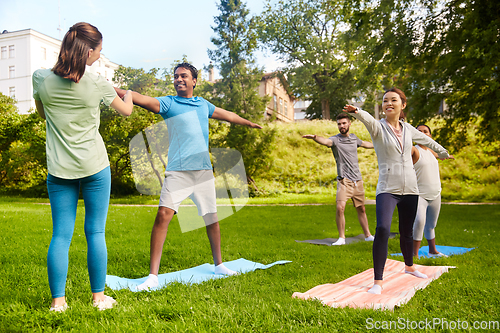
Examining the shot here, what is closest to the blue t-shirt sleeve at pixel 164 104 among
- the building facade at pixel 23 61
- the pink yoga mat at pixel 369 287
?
the pink yoga mat at pixel 369 287

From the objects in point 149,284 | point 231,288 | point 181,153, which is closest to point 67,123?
point 181,153

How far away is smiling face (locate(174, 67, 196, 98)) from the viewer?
13.5 feet

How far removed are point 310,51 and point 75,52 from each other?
106 feet

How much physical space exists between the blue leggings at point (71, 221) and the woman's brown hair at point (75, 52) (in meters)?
0.77

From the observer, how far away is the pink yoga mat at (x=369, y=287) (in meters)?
3.22

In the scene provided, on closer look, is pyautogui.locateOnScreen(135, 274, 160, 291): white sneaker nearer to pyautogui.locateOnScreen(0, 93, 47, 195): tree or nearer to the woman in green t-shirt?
the woman in green t-shirt

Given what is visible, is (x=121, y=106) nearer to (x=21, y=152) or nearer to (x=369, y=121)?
(x=369, y=121)

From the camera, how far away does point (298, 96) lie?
3447 cm

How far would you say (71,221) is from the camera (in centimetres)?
285

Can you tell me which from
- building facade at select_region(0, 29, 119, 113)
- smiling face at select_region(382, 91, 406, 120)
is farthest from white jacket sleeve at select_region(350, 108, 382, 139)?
building facade at select_region(0, 29, 119, 113)

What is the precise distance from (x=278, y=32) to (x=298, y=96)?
6.17 metres

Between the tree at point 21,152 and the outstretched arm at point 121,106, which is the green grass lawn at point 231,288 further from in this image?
the tree at point 21,152

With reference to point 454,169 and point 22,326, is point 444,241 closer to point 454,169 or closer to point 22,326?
point 22,326

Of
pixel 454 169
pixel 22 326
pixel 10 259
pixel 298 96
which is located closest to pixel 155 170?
pixel 10 259
